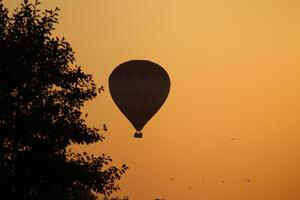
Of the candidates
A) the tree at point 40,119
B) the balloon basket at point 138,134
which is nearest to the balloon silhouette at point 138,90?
the balloon basket at point 138,134

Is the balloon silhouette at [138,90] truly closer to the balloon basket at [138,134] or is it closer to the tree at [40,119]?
the balloon basket at [138,134]

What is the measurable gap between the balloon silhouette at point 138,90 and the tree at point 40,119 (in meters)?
36.1

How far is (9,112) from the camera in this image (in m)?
37.6

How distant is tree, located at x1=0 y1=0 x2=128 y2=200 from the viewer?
37.1m

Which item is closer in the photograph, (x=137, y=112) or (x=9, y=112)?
(x=9, y=112)

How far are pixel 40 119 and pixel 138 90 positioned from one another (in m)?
39.1

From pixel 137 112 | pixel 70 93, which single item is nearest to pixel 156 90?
pixel 137 112

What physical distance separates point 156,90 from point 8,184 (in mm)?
41011

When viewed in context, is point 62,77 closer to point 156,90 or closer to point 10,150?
point 10,150

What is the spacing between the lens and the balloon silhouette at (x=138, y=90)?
249 feet

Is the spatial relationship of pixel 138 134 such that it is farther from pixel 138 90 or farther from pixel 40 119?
pixel 40 119

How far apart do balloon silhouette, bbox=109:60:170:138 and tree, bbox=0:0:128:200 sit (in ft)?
119

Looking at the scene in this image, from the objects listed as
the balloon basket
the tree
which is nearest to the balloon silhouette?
the balloon basket

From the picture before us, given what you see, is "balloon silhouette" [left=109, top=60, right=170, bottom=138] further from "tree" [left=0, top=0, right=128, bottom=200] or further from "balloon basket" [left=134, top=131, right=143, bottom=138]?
"tree" [left=0, top=0, right=128, bottom=200]
